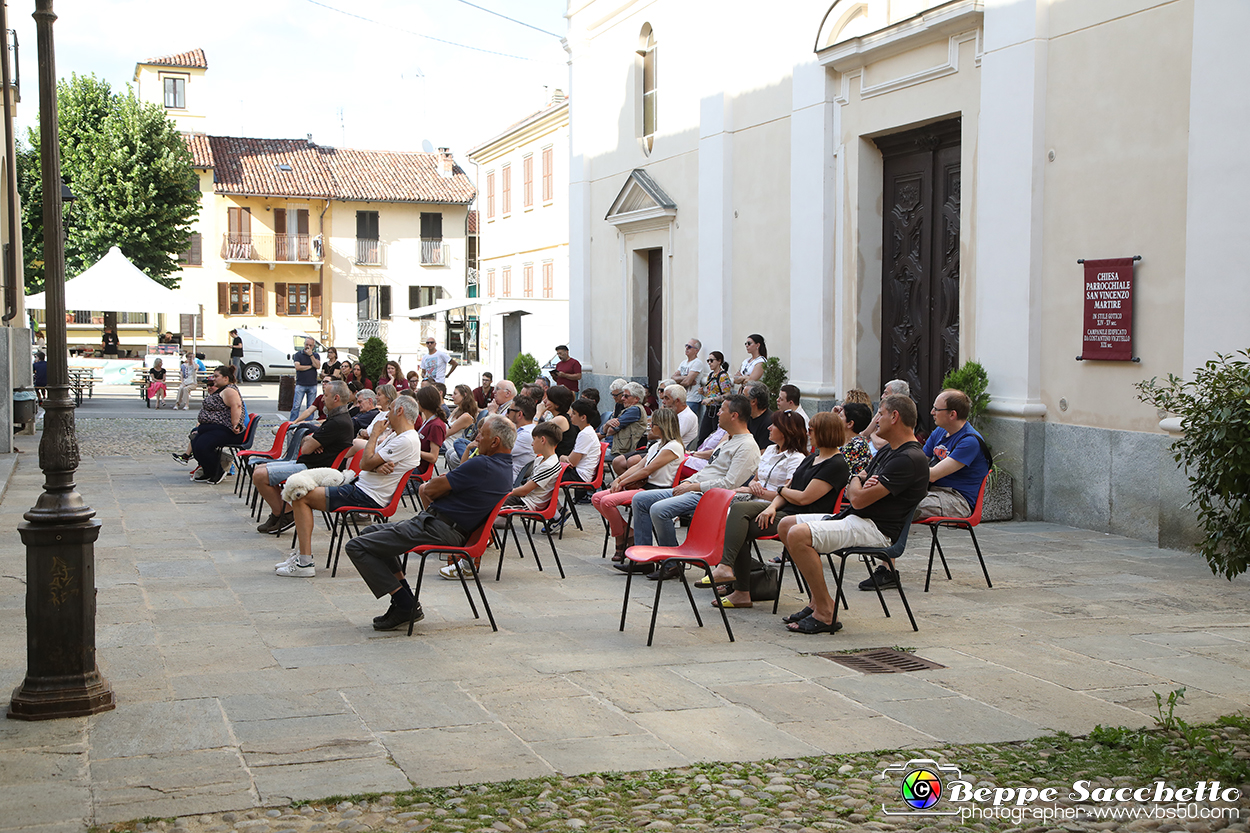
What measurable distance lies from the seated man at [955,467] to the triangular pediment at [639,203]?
10.4 m

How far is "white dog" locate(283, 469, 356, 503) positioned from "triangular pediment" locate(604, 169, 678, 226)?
10615 millimetres

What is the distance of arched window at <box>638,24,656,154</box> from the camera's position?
1942 centimetres

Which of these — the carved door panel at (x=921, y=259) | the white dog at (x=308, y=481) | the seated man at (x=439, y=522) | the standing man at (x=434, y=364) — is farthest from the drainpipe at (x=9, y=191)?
the seated man at (x=439, y=522)

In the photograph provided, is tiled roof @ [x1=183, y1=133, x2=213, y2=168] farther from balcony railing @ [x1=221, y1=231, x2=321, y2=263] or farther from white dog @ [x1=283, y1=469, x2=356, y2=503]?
white dog @ [x1=283, y1=469, x2=356, y2=503]

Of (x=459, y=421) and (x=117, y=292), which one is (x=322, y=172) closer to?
(x=117, y=292)

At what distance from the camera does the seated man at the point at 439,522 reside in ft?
21.7

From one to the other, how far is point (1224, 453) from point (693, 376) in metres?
11.6

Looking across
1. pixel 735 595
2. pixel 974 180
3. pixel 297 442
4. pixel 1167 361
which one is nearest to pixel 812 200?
pixel 974 180

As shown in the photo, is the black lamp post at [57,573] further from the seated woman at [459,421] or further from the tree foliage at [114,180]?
the tree foliage at [114,180]

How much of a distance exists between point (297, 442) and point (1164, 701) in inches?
340

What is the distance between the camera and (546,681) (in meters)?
5.67

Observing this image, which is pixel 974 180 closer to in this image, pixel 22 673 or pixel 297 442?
pixel 297 442

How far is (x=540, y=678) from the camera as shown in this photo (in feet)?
18.8

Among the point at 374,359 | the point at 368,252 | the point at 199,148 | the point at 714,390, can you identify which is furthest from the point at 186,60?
the point at 714,390
